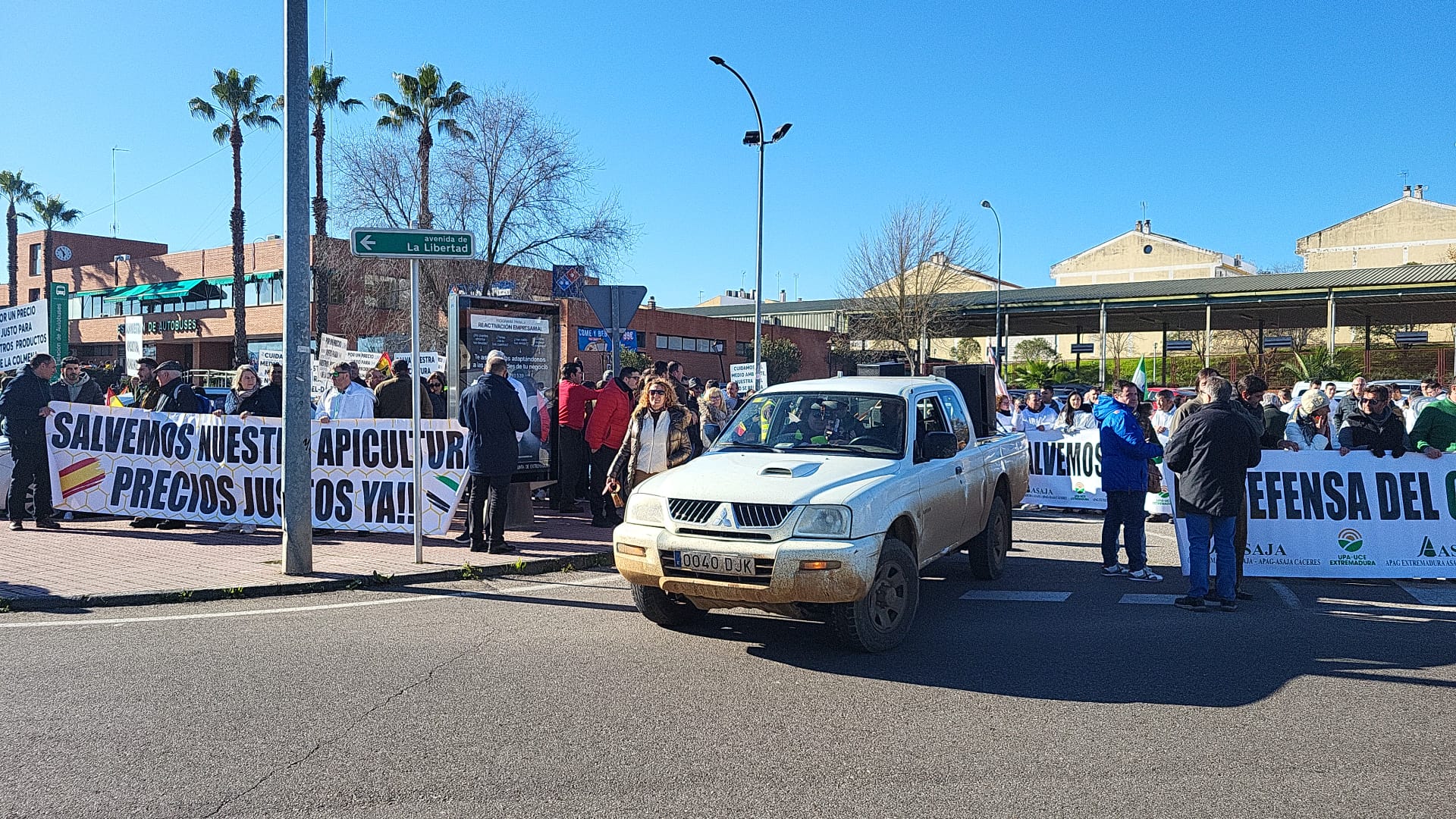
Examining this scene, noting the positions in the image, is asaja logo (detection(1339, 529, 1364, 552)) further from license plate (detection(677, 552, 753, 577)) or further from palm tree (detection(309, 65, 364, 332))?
palm tree (detection(309, 65, 364, 332))

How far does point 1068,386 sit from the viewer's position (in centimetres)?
3175

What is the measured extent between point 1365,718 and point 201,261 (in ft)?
191

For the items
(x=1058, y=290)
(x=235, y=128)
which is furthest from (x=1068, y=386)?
(x=235, y=128)

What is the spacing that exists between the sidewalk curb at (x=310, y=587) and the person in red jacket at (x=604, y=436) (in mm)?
1927

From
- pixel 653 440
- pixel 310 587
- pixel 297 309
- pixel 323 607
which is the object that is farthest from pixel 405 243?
pixel 323 607

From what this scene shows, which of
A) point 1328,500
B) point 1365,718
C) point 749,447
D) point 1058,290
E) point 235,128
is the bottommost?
point 1365,718

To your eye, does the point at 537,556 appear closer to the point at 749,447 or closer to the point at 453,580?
the point at 453,580

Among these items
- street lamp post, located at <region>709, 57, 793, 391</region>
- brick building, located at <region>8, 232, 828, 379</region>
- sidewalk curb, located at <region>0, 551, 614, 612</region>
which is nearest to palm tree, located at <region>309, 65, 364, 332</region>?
brick building, located at <region>8, 232, 828, 379</region>

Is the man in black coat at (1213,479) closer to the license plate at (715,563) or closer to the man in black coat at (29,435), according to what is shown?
the license plate at (715,563)

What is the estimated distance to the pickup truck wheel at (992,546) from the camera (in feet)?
29.3

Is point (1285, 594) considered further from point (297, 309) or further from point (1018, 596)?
point (297, 309)

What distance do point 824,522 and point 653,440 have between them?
146 inches

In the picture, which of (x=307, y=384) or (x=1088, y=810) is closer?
(x=1088, y=810)

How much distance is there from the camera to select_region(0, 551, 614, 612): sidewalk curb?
7.68 meters
